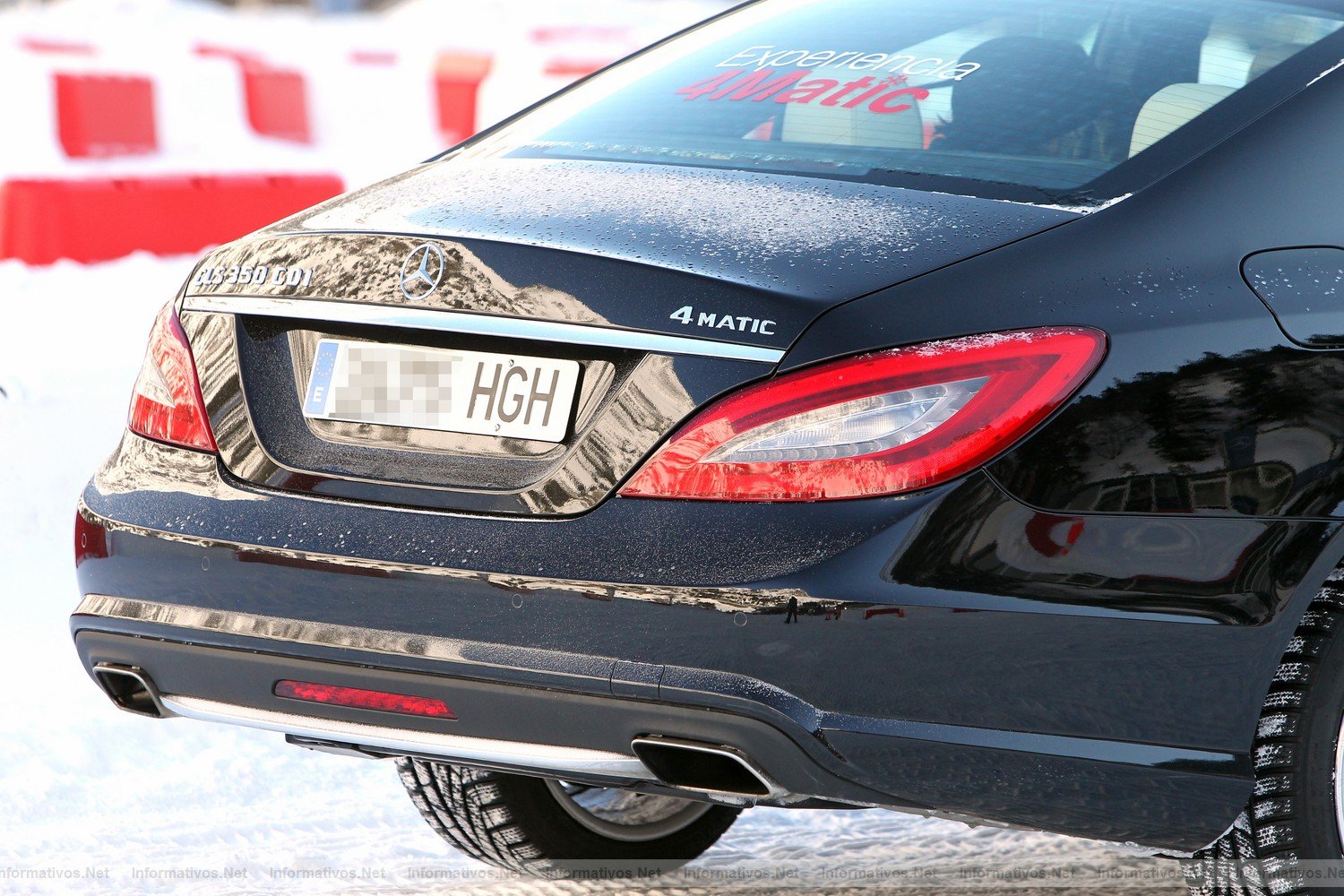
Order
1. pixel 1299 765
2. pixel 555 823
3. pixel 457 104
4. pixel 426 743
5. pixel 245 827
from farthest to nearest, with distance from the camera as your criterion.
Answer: pixel 457 104
pixel 245 827
pixel 555 823
pixel 426 743
pixel 1299 765

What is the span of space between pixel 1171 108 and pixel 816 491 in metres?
0.87

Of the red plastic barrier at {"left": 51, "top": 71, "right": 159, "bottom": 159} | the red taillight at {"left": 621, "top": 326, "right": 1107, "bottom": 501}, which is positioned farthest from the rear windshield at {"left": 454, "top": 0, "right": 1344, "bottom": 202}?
the red plastic barrier at {"left": 51, "top": 71, "right": 159, "bottom": 159}

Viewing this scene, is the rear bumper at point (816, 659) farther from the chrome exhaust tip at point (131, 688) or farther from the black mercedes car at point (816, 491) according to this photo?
the chrome exhaust tip at point (131, 688)

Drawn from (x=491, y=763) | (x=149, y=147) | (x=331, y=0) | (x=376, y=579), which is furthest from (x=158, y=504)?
(x=331, y=0)

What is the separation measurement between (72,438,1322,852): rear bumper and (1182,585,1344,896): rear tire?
72 millimetres

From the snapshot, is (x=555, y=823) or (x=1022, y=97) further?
(x=555, y=823)

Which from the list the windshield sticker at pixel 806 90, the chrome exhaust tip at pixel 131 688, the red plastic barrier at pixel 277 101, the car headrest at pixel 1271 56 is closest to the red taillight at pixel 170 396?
the chrome exhaust tip at pixel 131 688

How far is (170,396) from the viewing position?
2551 millimetres

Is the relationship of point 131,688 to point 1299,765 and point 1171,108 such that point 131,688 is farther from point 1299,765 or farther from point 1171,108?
point 1171,108

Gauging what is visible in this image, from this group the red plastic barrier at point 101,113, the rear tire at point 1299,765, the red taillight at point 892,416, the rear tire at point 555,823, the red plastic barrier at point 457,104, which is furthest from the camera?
the red plastic barrier at point 457,104

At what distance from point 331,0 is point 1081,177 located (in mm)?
24486

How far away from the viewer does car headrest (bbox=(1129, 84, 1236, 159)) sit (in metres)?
2.43

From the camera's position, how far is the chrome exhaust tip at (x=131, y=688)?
2.46 m

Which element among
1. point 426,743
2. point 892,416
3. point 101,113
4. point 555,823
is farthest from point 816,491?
point 101,113
